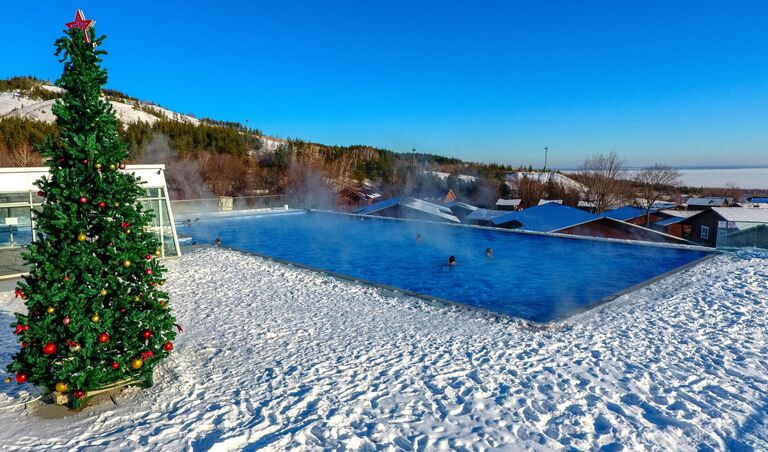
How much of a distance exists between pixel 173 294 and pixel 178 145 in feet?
139

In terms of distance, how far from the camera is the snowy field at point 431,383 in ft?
10.8

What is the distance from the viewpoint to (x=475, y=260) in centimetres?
1370

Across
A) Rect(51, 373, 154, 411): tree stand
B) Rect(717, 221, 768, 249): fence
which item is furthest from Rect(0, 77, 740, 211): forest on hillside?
Rect(51, 373, 154, 411): tree stand

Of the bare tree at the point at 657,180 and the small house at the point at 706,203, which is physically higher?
the bare tree at the point at 657,180

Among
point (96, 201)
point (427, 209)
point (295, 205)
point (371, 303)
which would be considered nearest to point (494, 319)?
point (371, 303)

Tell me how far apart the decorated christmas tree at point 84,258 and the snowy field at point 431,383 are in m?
0.42

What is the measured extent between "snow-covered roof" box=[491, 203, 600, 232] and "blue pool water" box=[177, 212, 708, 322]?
443 cm

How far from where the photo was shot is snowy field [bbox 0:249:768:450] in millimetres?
3299

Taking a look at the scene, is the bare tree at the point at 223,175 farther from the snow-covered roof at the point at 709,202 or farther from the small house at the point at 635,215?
the snow-covered roof at the point at 709,202

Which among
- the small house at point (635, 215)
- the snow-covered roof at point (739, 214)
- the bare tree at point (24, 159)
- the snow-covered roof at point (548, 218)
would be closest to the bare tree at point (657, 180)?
the small house at point (635, 215)

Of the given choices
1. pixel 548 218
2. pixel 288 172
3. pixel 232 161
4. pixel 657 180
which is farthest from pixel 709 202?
pixel 232 161

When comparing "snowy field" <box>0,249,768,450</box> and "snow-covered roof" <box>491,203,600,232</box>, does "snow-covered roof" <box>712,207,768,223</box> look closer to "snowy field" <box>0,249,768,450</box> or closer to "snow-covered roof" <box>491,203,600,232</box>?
"snow-covered roof" <box>491,203,600,232</box>

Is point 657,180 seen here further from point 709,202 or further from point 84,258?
point 84,258

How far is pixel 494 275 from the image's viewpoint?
11992 mm
